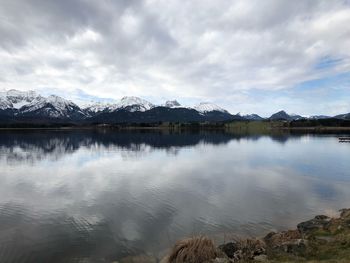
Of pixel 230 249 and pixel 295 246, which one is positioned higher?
pixel 295 246

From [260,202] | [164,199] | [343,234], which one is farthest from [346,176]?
[343,234]

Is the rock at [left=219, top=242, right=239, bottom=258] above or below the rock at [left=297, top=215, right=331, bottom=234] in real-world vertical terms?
above

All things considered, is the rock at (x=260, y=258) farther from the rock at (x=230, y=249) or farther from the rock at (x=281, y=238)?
the rock at (x=281, y=238)

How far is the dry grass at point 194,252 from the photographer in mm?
16531

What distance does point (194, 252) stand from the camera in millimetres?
16750

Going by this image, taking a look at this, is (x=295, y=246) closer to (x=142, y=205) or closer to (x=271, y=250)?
(x=271, y=250)

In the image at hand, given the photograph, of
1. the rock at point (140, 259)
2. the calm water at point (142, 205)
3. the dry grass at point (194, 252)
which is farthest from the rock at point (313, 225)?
the rock at point (140, 259)

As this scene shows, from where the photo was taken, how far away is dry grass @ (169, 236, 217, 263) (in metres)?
16.5

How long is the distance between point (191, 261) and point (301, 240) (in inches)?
264

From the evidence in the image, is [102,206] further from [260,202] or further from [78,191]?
[260,202]

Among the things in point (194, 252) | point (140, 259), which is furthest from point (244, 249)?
point (140, 259)

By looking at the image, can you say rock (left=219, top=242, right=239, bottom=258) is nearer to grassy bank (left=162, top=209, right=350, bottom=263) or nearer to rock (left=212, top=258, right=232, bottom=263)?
grassy bank (left=162, top=209, right=350, bottom=263)

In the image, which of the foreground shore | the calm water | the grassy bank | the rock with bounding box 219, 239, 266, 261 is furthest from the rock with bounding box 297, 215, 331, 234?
the rock with bounding box 219, 239, 266, 261

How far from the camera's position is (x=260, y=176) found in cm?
4931
